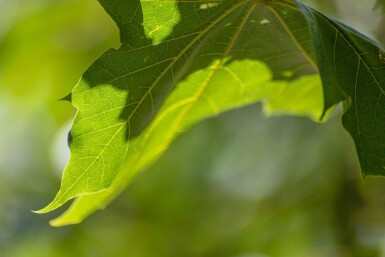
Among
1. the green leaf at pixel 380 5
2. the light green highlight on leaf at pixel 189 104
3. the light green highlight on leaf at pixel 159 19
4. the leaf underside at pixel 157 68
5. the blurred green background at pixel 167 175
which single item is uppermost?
the light green highlight on leaf at pixel 159 19

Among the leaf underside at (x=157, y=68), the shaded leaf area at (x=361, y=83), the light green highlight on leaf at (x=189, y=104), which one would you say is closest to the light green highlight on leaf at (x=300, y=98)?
the light green highlight on leaf at (x=189, y=104)

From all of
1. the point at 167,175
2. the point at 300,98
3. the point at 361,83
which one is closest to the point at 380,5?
the point at 361,83

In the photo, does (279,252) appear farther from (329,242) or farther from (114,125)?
(114,125)

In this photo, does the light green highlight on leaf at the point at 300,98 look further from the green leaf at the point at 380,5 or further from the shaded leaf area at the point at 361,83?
the shaded leaf area at the point at 361,83

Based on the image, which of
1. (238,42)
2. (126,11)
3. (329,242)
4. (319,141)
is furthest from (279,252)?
Result: (126,11)

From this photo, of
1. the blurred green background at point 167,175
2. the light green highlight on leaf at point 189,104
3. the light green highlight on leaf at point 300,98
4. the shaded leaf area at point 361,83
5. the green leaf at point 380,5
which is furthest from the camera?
the blurred green background at point 167,175

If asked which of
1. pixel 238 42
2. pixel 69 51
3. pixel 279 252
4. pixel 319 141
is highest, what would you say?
pixel 238 42

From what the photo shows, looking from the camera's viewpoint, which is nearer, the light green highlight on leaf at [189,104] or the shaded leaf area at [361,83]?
the shaded leaf area at [361,83]

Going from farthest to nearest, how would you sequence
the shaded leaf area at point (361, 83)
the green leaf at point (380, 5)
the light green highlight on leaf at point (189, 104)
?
1. the light green highlight on leaf at point (189, 104)
2. the green leaf at point (380, 5)
3. the shaded leaf area at point (361, 83)
